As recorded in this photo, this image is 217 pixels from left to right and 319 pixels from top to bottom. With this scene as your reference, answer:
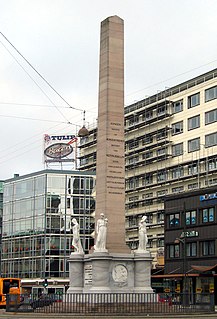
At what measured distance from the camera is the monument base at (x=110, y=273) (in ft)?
111

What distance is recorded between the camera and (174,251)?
68.9 m

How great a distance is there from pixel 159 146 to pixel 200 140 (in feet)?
30.3

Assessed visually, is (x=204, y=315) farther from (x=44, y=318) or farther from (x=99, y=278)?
(x=44, y=318)

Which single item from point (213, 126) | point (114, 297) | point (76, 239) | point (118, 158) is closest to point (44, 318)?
point (114, 297)

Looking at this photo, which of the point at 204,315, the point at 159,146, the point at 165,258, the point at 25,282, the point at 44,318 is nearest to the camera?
the point at 44,318

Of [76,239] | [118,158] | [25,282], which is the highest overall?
[118,158]

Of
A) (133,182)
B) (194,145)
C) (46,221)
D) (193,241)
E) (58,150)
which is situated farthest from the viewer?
(58,150)

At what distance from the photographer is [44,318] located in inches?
1165

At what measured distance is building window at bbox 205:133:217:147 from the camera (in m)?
73.6

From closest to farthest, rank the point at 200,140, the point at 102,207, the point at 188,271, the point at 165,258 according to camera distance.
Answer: the point at 102,207 → the point at 188,271 → the point at 165,258 → the point at 200,140

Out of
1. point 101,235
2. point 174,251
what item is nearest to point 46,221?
point 174,251

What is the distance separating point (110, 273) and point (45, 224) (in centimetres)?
5553

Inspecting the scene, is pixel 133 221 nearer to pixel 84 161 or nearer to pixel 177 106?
pixel 177 106

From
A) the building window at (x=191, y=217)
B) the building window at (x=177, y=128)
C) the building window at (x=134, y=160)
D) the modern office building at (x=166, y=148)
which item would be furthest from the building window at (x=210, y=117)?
the building window at (x=134, y=160)
